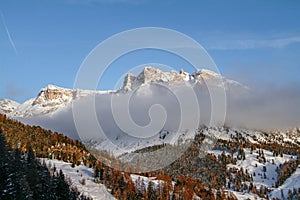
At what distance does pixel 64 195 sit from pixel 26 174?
45.7ft

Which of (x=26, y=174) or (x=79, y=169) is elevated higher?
(x=79, y=169)

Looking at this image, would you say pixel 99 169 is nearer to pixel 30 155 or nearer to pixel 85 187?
pixel 85 187

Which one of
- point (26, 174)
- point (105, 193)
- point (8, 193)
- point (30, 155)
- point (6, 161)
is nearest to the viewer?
point (8, 193)

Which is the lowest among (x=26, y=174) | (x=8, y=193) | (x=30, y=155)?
(x=8, y=193)

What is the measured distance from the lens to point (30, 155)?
144 metres

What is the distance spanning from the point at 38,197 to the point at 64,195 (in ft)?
38.4

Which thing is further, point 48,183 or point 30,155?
point 30,155

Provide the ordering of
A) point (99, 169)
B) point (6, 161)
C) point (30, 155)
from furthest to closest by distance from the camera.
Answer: point (99, 169) < point (30, 155) < point (6, 161)

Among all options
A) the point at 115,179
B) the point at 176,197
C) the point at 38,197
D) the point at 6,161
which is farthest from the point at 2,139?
the point at 176,197

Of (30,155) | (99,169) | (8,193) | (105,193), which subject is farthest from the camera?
(99,169)

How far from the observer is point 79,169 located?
198m

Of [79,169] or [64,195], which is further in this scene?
[79,169]

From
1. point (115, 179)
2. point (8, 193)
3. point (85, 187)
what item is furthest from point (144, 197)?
point (8, 193)

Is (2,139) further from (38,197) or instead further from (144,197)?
(144,197)
